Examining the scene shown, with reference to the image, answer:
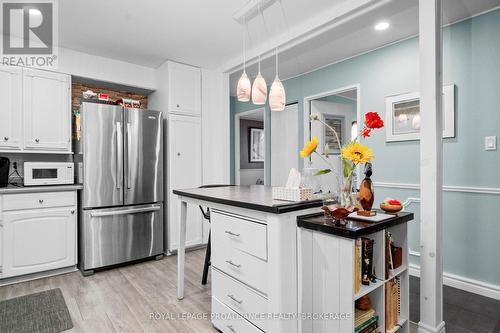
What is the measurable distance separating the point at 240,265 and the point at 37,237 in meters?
2.39

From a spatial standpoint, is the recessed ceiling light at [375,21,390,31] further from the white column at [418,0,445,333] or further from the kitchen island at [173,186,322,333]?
the kitchen island at [173,186,322,333]

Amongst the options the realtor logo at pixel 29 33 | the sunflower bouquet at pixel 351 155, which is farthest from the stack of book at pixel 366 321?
the realtor logo at pixel 29 33

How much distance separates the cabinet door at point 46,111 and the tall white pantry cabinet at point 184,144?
1.13 meters

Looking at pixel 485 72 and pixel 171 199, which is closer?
pixel 485 72

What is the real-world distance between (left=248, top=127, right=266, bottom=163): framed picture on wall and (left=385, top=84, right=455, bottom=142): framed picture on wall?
165 inches

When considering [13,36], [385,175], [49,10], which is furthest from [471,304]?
[13,36]

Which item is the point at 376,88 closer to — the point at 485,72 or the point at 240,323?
the point at 485,72

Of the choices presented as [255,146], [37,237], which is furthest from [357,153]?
[255,146]

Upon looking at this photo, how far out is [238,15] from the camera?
8.36 ft

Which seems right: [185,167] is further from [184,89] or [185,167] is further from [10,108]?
[10,108]

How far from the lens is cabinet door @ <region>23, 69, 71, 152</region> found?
2947 millimetres

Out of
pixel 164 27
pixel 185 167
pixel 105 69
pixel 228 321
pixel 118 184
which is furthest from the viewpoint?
pixel 185 167

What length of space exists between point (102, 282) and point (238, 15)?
2885 millimetres

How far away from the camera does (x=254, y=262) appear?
5.24 ft
